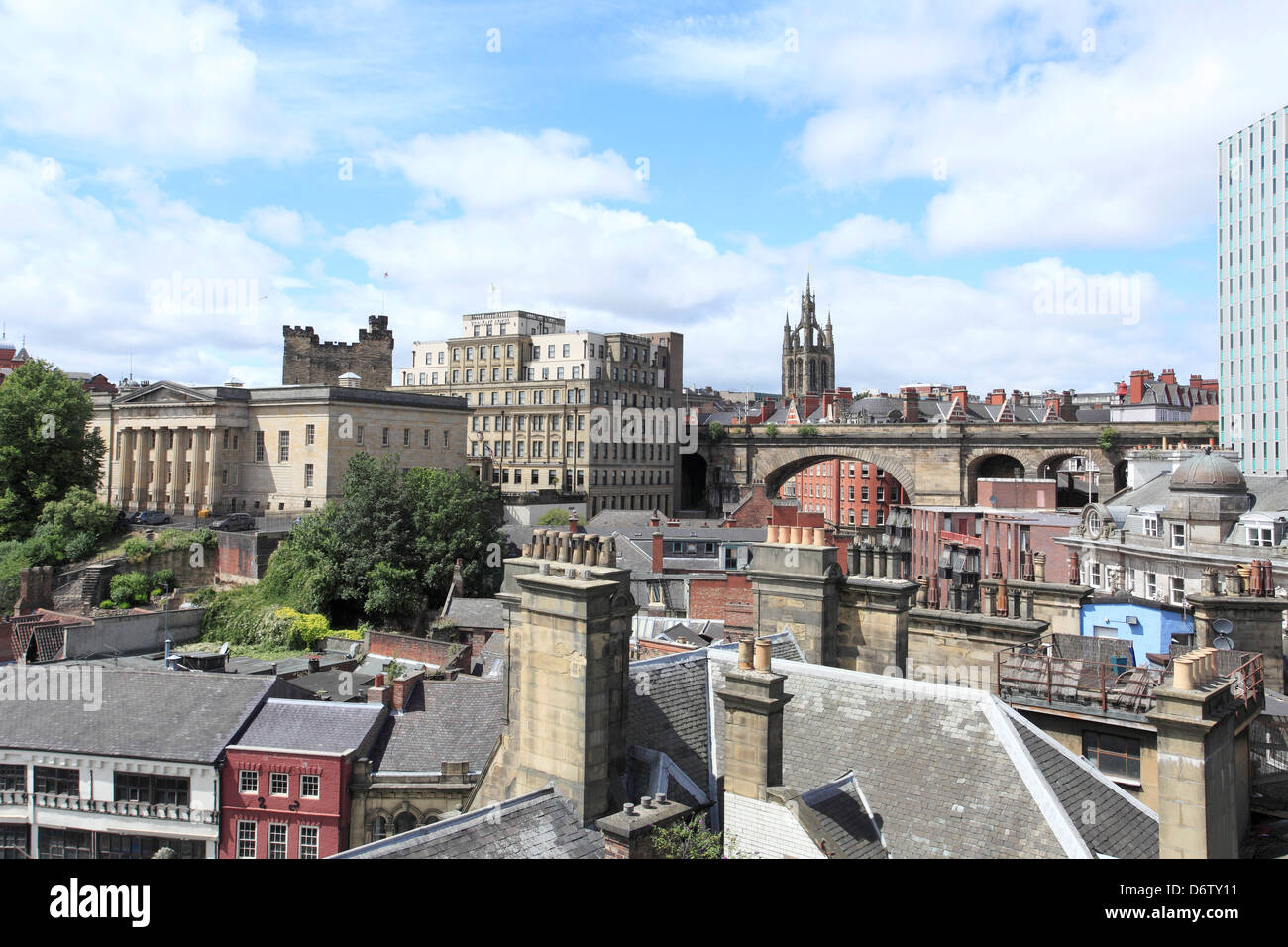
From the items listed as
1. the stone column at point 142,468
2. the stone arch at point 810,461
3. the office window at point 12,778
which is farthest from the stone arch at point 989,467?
the office window at point 12,778

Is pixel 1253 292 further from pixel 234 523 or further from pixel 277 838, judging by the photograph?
pixel 277 838

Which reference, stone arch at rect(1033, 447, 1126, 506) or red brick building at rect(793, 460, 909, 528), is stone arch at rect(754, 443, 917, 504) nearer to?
red brick building at rect(793, 460, 909, 528)

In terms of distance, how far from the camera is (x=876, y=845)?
9.70 m

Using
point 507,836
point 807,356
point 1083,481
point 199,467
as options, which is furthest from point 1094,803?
point 807,356

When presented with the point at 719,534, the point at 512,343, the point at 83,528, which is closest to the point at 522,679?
the point at 719,534

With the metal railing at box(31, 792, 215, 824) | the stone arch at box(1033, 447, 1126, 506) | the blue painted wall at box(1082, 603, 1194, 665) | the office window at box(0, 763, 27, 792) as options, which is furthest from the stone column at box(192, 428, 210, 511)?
the blue painted wall at box(1082, 603, 1194, 665)

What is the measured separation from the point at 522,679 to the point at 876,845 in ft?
13.3

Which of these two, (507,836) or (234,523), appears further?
(234,523)

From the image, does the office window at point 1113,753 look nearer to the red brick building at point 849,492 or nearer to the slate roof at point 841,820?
the slate roof at point 841,820

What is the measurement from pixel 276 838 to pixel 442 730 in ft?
15.2

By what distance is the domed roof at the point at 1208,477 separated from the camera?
112 ft

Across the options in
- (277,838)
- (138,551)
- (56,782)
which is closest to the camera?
(277,838)

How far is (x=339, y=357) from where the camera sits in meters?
92.2
